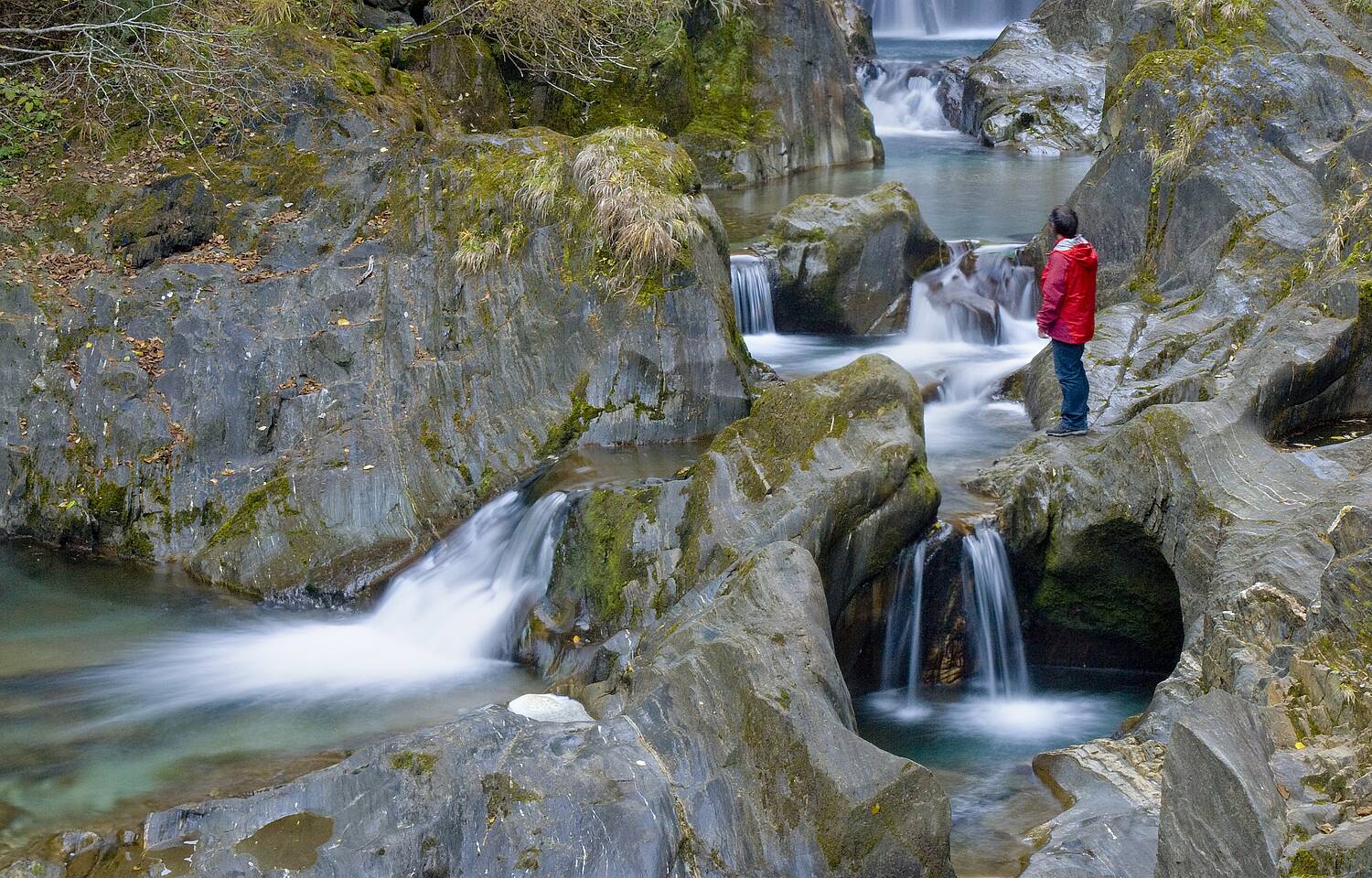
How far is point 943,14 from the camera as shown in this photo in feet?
113

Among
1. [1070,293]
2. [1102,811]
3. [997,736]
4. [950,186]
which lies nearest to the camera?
[1102,811]

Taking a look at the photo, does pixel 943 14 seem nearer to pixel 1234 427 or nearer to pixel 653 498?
pixel 1234 427

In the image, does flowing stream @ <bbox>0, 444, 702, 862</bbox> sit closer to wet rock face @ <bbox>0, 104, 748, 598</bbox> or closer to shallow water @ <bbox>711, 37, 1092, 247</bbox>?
wet rock face @ <bbox>0, 104, 748, 598</bbox>

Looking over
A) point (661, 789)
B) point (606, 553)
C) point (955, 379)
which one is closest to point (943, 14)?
point (955, 379)

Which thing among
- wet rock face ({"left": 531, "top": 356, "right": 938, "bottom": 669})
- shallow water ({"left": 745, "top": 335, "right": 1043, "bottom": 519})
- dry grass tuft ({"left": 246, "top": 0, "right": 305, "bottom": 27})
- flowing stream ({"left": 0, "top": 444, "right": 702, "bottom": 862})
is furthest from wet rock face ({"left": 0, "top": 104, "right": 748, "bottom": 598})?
dry grass tuft ({"left": 246, "top": 0, "right": 305, "bottom": 27})

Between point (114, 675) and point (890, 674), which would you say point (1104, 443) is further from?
point (114, 675)

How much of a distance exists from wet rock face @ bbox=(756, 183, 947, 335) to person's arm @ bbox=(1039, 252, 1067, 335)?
16.3 ft

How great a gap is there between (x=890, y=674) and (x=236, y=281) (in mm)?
5941

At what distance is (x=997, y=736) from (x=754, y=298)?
6815 mm

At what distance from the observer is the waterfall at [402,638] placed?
283 inches

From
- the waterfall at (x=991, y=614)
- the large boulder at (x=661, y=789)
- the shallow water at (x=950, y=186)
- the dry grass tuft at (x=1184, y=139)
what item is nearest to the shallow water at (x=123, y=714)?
the large boulder at (x=661, y=789)

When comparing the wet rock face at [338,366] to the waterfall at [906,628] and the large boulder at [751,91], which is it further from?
the large boulder at [751,91]

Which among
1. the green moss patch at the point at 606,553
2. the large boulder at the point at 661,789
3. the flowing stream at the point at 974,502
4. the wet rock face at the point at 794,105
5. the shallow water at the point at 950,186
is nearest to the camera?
the large boulder at the point at 661,789

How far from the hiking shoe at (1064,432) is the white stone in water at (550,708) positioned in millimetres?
3919
